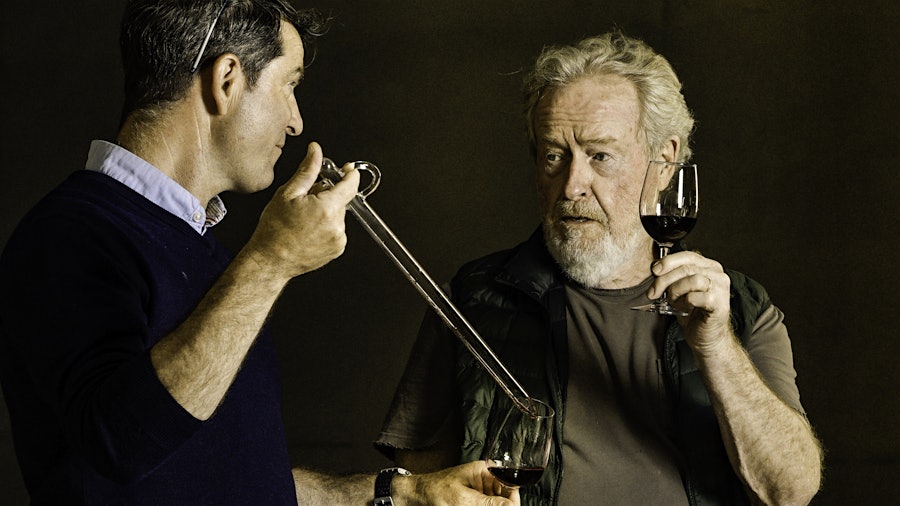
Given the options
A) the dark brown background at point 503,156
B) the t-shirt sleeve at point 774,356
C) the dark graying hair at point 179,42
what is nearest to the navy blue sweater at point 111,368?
the dark graying hair at point 179,42

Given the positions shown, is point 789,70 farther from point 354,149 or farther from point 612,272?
point 354,149

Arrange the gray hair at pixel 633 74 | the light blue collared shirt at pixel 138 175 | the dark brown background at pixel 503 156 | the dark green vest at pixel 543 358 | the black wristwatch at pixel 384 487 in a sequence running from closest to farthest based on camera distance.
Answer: the light blue collared shirt at pixel 138 175 < the black wristwatch at pixel 384 487 < the dark green vest at pixel 543 358 < the gray hair at pixel 633 74 < the dark brown background at pixel 503 156

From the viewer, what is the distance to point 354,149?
338 cm

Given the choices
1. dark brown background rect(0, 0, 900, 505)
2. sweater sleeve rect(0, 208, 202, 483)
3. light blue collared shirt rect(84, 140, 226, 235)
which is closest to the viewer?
sweater sleeve rect(0, 208, 202, 483)

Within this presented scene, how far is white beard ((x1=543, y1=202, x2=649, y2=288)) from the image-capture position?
227 cm

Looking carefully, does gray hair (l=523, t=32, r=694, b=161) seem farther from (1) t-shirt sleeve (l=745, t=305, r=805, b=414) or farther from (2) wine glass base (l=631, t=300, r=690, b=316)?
(2) wine glass base (l=631, t=300, r=690, b=316)

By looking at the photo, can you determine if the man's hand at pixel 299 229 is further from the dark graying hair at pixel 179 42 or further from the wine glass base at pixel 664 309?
the wine glass base at pixel 664 309

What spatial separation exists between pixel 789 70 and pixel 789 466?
4.91 feet

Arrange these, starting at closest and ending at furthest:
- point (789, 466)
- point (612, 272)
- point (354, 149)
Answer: point (789, 466), point (612, 272), point (354, 149)

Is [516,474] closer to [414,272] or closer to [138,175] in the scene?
[414,272]

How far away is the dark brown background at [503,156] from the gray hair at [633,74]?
74 centimetres

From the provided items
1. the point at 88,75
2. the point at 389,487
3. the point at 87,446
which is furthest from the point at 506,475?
the point at 88,75

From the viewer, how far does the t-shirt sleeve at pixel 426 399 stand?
2285 mm

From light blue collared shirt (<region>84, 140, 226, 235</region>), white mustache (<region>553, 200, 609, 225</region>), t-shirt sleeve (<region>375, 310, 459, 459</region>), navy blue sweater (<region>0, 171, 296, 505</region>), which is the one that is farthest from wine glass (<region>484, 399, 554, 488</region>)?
white mustache (<region>553, 200, 609, 225</region>)
